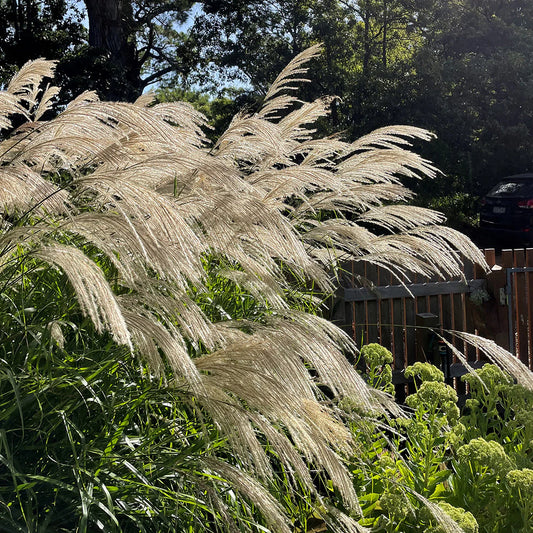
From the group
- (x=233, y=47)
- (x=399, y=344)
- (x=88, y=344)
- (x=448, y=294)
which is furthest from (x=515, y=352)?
(x=233, y=47)

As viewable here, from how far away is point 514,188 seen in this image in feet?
53.0

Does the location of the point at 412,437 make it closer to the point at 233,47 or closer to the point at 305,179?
the point at 305,179

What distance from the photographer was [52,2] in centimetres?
2000

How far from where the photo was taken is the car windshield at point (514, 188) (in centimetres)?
1596

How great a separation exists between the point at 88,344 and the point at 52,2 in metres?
19.5

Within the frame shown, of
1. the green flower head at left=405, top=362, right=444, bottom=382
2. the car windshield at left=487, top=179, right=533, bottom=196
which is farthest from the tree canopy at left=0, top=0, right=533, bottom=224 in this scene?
the green flower head at left=405, top=362, right=444, bottom=382

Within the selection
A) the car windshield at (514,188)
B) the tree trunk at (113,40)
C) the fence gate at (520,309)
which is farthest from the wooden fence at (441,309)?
the tree trunk at (113,40)

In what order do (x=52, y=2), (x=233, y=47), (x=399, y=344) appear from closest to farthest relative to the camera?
(x=399, y=344) < (x=52, y=2) < (x=233, y=47)

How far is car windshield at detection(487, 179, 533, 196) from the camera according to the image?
16.0 m

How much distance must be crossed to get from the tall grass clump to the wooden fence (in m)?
2.00

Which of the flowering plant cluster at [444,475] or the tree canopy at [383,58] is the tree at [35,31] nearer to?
the tree canopy at [383,58]

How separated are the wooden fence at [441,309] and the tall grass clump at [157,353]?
6.55ft

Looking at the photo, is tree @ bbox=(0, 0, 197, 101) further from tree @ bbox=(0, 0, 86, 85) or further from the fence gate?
the fence gate

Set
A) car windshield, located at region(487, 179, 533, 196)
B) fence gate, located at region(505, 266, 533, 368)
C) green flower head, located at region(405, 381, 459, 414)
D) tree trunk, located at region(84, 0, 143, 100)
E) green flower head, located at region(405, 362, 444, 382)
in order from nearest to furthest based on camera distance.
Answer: green flower head, located at region(405, 381, 459, 414)
green flower head, located at region(405, 362, 444, 382)
fence gate, located at region(505, 266, 533, 368)
car windshield, located at region(487, 179, 533, 196)
tree trunk, located at region(84, 0, 143, 100)
